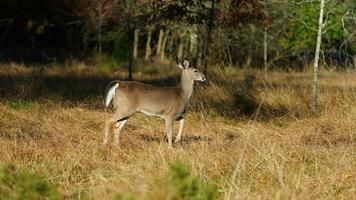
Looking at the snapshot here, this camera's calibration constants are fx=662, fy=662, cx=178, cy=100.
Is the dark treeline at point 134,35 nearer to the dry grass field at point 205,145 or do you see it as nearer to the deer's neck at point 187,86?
the dry grass field at point 205,145

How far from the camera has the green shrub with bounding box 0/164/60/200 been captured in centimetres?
483

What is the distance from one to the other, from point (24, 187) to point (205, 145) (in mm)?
2976

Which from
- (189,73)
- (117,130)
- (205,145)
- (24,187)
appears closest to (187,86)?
(189,73)

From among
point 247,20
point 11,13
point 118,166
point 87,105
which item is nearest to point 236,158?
point 118,166

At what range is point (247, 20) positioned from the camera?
45.3 feet

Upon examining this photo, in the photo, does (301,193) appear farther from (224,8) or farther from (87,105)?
(224,8)

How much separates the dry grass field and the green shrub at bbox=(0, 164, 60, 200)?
495mm

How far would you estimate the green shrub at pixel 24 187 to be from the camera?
4.83m

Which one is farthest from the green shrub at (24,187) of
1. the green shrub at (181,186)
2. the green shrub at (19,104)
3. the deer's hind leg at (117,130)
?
the green shrub at (19,104)

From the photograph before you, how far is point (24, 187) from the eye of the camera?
4891 millimetres

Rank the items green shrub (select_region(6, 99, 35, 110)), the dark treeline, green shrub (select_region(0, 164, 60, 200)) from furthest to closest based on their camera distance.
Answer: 1. the dark treeline
2. green shrub (select_region(6, 99, 35, 110))
3. green shrub (select_region(0, 164, 60, 200))

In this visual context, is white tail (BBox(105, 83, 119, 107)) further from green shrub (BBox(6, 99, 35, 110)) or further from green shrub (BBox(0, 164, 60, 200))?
green shrub (BBox(0, 164, 60, 200))

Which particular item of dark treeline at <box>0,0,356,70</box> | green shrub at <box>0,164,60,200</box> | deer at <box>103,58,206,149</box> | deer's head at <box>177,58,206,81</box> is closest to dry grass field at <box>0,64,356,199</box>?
deer at <box>103,58,206,149</box>

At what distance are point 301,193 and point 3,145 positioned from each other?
138 inches
